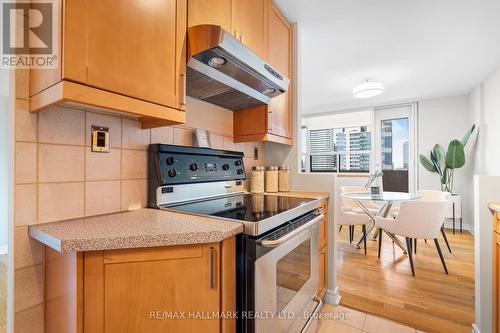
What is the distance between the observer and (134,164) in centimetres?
120

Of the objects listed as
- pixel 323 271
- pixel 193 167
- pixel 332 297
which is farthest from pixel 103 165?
pixel 332 297

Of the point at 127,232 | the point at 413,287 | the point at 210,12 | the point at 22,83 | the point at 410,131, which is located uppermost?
the point at 210,12

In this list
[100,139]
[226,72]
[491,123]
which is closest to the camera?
[100,139]

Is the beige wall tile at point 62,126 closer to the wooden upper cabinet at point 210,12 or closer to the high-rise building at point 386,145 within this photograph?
the wooden upper cabinet at point 210,12

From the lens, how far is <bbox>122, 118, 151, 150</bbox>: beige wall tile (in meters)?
1.17

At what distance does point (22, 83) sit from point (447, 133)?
5.55m

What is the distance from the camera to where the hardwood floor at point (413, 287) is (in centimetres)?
174

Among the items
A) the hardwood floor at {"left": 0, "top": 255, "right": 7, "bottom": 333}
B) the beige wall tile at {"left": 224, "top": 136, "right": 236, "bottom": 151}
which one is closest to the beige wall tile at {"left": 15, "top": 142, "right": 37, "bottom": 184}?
the hardwood floor at {"left": 0, "top": 255, "right": 7, "bottom": 333}

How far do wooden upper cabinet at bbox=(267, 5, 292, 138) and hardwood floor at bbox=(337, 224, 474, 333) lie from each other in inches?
59.5

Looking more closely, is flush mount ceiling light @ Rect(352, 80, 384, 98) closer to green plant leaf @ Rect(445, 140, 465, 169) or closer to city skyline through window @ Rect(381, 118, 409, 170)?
green plant leaf @ Rect(445, 140, 465, 169)

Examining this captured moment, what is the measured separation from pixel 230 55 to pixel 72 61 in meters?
0.65

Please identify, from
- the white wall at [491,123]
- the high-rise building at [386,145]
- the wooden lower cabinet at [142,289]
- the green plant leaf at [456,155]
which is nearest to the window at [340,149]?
the high-rise building at [386,145]

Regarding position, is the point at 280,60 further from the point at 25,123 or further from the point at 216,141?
the point at 25,123

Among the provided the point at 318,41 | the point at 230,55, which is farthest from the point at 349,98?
the point at 230,55
